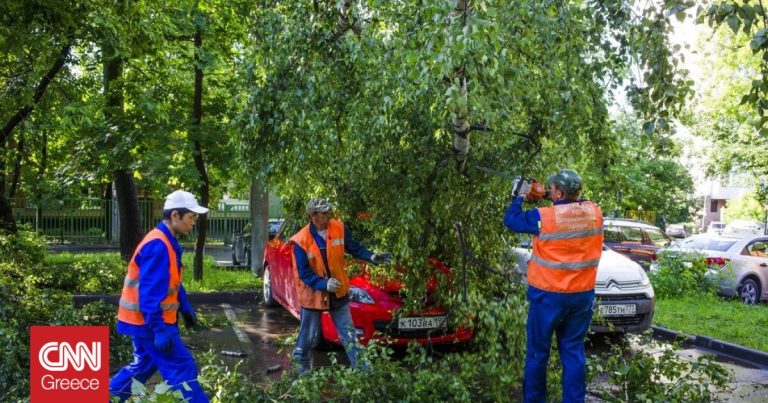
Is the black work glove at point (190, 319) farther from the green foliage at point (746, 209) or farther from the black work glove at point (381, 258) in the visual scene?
the green foliage at point (746, 209)

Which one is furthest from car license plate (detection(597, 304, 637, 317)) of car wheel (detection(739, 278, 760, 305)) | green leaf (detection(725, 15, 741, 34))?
car wheel (detection(739, 278, 760, 305))

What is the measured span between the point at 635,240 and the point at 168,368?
1324cm

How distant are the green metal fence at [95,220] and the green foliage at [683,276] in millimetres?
13215

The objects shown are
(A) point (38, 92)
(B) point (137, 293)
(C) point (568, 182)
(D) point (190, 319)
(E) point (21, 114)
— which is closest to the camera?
(B) point (137, 293)

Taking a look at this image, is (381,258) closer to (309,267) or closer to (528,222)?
(309,267)

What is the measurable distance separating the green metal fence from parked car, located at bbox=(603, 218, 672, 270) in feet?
36.2

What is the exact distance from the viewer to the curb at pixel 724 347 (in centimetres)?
754

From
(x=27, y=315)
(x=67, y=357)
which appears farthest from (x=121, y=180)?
(x=67, y=357)

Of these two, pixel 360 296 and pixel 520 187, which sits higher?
pixel 520 187

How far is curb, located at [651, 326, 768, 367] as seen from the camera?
24.7ft

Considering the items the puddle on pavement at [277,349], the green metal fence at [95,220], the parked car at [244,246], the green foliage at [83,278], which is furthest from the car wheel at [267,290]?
the green metal fence at [95,220]

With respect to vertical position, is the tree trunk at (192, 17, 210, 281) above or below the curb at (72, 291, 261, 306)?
above

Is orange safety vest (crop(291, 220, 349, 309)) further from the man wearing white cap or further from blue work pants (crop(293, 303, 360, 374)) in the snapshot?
the man wearing white cap

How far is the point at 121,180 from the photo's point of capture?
529 inches
